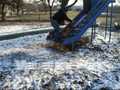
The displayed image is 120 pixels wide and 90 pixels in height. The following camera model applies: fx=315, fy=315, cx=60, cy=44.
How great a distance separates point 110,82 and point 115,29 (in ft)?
47.1

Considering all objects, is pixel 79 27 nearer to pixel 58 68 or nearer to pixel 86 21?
pixel 86 21

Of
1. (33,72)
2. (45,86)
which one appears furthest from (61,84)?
(33,72)

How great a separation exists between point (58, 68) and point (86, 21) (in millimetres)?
5088

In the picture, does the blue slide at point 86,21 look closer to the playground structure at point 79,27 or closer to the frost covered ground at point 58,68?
the playground structure at point 79,27

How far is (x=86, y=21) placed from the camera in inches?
585

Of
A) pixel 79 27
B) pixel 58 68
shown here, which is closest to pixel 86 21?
pixel 79 27

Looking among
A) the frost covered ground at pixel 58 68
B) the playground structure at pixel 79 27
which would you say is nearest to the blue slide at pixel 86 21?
the playground structure at pixel 79 27

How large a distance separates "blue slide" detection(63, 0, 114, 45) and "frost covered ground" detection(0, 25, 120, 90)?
0.72 m

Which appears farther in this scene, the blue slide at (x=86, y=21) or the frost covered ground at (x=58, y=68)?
the blue slide at (x=86, y=21)

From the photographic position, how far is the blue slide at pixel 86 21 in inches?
562

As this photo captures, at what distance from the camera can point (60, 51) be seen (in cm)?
1346

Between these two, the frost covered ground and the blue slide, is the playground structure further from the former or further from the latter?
the frost covered ground

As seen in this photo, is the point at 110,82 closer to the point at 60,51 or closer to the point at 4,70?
the point at 4,70

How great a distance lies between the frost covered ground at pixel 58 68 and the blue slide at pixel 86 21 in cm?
72
